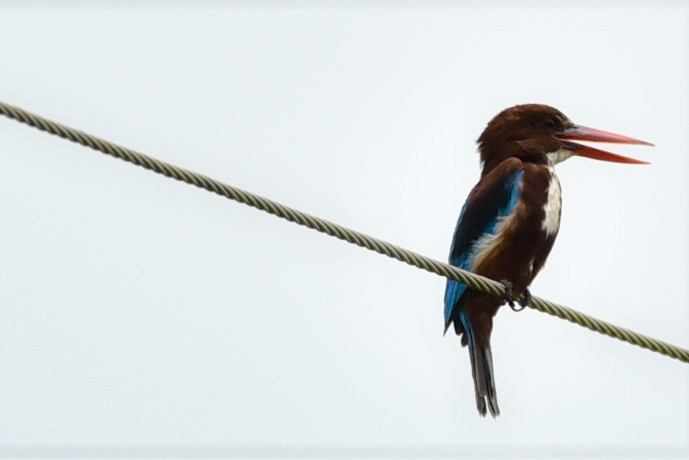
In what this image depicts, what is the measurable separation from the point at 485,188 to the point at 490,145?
484 millimetres

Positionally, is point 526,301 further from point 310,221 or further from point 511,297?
point 310,221

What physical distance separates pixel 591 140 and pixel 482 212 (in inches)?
36.9

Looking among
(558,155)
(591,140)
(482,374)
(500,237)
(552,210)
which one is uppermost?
(591,140)

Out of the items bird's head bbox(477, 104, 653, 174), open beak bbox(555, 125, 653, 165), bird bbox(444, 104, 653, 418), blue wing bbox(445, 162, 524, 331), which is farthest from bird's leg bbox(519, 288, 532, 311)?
open beak bbox(555, 125, 653, 165)

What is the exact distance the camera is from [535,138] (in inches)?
262

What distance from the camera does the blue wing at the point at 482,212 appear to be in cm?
618

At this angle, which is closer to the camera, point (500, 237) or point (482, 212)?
point (500, 237)

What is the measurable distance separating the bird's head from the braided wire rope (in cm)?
136

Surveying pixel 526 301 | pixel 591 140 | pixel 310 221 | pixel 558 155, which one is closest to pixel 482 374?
pixel 526 301

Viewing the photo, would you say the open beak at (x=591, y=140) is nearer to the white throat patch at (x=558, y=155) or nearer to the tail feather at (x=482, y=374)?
the white throat patch at (x=558, y=155)

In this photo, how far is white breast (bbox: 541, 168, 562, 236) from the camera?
6.11 meters

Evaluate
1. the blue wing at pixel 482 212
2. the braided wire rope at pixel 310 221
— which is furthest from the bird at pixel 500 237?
the braided wire rope at pixel 310 221

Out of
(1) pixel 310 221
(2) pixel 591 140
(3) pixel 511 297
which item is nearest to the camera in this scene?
(1) pixel 310 221

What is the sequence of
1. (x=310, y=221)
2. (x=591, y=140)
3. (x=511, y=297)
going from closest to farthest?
1. (x=310, y=221)
2. (x=511, y=297)
3. (x=591, y=140)
